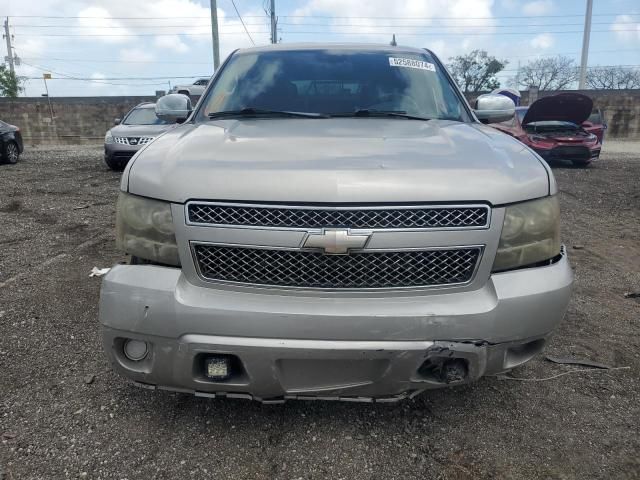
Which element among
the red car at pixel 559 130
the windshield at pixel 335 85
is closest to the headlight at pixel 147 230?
the windshield at pixel 335 85

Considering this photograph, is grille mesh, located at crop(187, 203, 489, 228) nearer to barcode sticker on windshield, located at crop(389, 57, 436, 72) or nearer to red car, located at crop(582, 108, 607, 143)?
barcode sticker on windshield, located at crop(389, 57, 436, 72)

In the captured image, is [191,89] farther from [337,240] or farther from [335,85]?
[337,240]

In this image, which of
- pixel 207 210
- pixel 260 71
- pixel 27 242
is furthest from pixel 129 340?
pixel 27 242

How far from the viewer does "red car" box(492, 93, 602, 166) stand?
39.4 feet

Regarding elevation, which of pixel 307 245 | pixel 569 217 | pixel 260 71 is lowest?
pixel 569 217

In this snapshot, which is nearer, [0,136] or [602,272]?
[602,272]

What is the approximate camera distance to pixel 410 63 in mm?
3270

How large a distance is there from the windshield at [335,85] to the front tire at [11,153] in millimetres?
12232

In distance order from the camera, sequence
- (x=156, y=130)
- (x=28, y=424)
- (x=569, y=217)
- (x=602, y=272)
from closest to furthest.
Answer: (x=28, y=424), (x=602, y=272), (x=569, y=217), (x=156, y=130)

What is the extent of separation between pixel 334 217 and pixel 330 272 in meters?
0.21

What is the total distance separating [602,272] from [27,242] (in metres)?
5.92

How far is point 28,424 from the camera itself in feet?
7.39

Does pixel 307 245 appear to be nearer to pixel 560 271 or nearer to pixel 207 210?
pixel 207 210

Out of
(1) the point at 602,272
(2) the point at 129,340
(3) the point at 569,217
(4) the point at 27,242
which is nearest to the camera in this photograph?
(2) the point at 129,340
